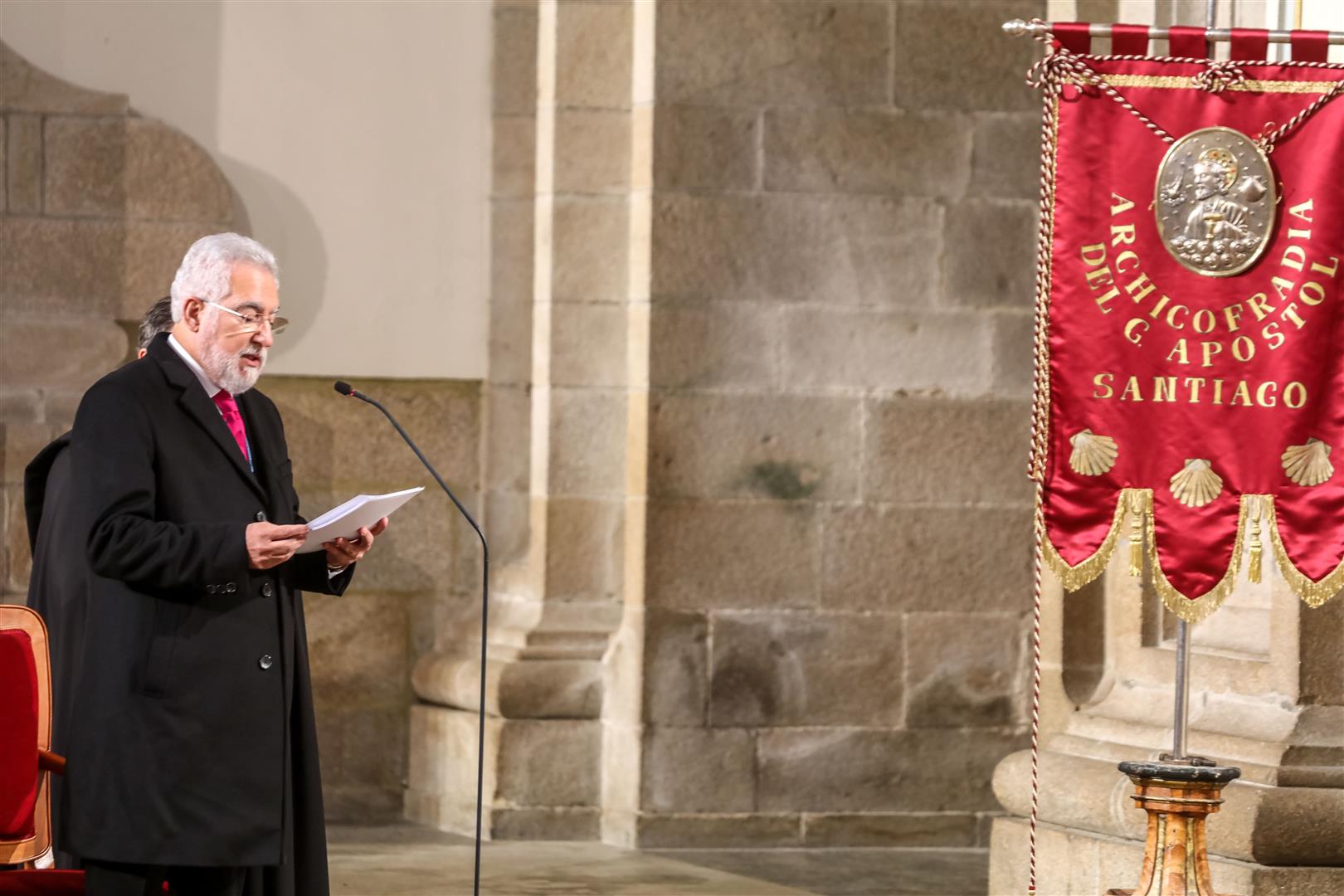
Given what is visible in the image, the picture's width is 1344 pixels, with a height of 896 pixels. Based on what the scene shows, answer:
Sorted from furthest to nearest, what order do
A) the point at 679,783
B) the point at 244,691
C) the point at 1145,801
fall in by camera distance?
the point at 679,783 < the point at 1145,801 < the point at 244,691

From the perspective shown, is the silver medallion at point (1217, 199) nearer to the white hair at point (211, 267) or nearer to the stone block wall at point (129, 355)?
the white hair at point (211, 267)

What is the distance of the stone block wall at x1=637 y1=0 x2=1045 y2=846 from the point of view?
6164 mm

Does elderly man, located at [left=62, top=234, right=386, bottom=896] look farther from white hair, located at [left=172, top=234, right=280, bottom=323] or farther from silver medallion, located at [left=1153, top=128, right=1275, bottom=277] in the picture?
silver medallion, located at [left=1153, top=128, right=1275, bottom=277]

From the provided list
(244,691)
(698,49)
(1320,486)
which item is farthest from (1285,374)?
(698,49)

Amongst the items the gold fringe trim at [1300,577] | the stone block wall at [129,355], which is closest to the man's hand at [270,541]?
the gold fringe trim at [1300,577]

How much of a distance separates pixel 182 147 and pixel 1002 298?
2402mm

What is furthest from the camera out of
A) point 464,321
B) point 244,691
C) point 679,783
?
point 464,321

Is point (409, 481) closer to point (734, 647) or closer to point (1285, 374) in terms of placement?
point (734, 647)

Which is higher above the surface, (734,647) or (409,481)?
(409,481)

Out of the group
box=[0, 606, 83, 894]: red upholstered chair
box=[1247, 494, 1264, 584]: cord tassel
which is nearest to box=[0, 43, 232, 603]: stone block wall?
box=[0, 606, 83, 894]: red upholstered chair

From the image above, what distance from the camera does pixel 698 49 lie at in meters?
6.18

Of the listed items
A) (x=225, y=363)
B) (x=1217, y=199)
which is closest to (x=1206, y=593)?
(x=1217, y=199)

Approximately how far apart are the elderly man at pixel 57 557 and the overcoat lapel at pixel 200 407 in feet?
2.05

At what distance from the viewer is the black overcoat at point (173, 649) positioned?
3.12m
